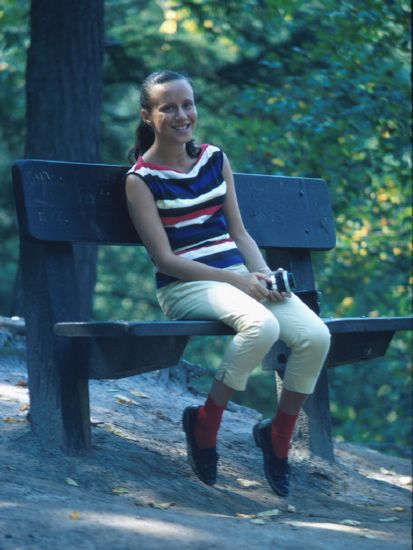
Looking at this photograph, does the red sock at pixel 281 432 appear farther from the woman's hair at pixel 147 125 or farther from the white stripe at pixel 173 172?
the woman's hair at pixel 147 125

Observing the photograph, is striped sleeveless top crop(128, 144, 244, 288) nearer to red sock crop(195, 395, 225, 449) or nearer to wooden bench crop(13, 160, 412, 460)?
wooden bench crop(13, 160, 412, 460)

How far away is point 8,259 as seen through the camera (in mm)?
15414

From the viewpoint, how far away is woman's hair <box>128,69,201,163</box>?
486 cm

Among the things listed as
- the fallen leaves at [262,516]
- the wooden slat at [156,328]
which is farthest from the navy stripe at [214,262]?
the fallen leaves at [262,516]

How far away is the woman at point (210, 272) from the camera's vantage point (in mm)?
4445

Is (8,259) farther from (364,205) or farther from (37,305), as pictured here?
(37,305)

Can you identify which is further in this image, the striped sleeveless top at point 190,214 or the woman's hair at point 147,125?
the woman's hair at point 147,125

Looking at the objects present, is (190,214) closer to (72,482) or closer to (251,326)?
(251,326)

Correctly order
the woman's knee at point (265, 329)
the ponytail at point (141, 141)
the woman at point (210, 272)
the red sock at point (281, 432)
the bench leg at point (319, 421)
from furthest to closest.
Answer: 1. the bench leg at point (319, 421)
2. the ponytail at point (141, 141)
3. the red sock at point (281, 432)
4. the woman at point (210, 272)
5. the woman's knee at point (265, 329)

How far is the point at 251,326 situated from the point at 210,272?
0.38 meters

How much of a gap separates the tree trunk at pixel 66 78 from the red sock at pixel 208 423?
3648 mm

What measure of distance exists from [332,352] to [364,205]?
21.6ft

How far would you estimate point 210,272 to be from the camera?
4613mm

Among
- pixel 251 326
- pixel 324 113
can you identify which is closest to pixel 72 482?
pixel 251 326
